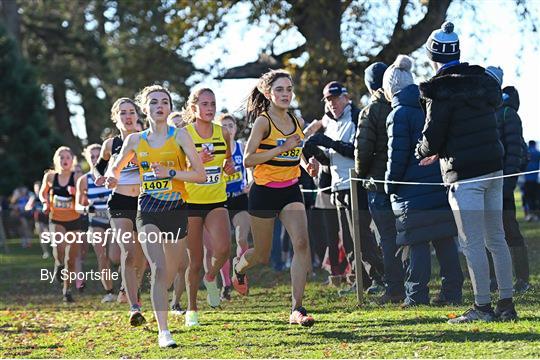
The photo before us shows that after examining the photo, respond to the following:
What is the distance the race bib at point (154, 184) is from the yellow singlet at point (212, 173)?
3.01ft

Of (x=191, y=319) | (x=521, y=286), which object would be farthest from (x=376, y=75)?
(x=191, y=319)

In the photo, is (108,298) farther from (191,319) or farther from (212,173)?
(212,173)

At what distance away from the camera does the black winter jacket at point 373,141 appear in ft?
36.0

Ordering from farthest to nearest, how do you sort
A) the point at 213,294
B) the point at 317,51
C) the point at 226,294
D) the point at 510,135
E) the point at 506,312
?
1. the point at 317,51
2. the point at 226,294
3. the point at 213,294
4. the point at 510,135
5. the point at 506,312

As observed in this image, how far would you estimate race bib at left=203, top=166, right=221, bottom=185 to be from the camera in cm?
1048

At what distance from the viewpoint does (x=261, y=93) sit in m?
10.2

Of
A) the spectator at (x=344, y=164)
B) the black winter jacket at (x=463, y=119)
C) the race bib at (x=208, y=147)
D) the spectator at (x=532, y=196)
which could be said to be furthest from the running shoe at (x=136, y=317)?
the spectator at (x=532, y=196)

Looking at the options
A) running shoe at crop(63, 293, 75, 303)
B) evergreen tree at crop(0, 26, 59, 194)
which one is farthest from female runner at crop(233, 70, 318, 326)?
evergreen tree at crop(0, 26, 59, 194)

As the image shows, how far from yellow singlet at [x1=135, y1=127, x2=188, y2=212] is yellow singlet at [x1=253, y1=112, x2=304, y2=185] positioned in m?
0.77

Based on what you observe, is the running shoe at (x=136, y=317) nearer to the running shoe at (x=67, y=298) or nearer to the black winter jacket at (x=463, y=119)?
the black winter jacket at (x=463, y=119)

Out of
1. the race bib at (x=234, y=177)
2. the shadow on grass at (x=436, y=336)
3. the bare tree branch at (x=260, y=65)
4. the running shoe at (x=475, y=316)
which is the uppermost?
the bare tree branch at (x=260, y=65)

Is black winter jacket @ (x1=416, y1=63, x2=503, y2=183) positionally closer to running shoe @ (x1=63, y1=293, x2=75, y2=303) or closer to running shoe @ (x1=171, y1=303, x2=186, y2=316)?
running shoe @ (x1=171, y1=303, x2=186, y2=316)

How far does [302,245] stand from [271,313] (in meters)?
1.87

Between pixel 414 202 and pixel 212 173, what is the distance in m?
1.92
